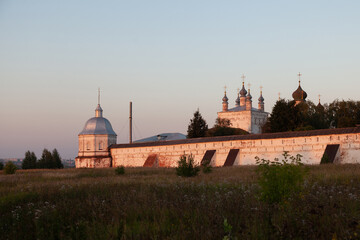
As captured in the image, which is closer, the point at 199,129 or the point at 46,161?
the point at 199,129

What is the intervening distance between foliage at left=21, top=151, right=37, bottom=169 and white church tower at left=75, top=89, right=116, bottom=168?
526 inches

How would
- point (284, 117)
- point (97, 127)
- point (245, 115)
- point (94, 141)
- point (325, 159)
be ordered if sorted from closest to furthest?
point (325, 159) < point (284, 117) < point (94, 141) < point (97, 127) < point (245, 115)

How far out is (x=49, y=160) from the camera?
61.7 m

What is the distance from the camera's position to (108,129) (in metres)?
53.4

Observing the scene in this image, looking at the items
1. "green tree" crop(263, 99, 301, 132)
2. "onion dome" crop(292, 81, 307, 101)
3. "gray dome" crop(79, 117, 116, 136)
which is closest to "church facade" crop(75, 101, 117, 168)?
"gray dome" crop(79, 117, 116, 136)

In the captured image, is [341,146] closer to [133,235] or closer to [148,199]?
[148,199]

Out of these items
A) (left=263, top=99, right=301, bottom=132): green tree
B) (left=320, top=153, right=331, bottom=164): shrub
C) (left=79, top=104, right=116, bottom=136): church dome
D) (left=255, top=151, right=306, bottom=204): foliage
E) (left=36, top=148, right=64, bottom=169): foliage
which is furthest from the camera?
(left=36, top=148, right=64, bottom=169): foliage

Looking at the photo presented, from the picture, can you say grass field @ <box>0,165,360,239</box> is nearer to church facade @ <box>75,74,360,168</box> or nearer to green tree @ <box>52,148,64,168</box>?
church facade @ <box>75,74,360,168</box>

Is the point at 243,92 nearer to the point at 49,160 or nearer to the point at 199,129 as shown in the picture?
the point at 199,129

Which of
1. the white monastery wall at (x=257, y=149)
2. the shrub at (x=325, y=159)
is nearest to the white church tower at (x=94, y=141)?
the white monastery wall at (x=257, y=149)

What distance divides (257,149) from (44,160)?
126ft

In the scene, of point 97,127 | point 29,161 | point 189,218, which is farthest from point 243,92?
point 189,218

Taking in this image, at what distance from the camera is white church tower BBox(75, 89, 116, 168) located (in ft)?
166

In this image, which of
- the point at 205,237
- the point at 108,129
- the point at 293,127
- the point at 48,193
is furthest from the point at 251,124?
the point at 205,237
